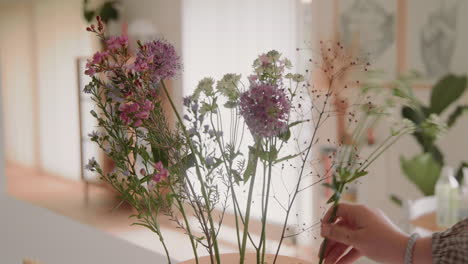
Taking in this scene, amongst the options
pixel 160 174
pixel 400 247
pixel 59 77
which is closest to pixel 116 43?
pixel 160 174

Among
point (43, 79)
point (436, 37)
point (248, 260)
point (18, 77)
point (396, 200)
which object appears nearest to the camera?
point (248, 260)

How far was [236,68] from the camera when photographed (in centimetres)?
439

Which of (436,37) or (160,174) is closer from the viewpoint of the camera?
(160,174)

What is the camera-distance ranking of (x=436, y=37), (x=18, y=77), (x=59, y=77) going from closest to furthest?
(x=436, y=37)
(x=59, y=77)
(x=18, y=77)

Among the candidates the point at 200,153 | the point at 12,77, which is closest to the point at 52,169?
the point at 12,77

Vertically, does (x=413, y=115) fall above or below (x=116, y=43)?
below

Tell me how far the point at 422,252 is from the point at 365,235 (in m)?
0.09

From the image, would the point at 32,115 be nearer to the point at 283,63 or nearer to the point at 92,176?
the point at 92,176

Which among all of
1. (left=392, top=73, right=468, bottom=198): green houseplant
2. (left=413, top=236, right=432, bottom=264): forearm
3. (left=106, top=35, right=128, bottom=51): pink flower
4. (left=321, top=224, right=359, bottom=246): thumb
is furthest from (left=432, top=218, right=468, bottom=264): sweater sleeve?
(left=392, top=73, right=468, bottom=198): green houseplant

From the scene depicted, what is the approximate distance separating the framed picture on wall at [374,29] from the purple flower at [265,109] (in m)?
2.89

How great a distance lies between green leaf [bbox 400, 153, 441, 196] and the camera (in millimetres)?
3076

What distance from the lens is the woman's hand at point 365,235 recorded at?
0.70m

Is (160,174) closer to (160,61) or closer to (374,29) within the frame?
(160,61)

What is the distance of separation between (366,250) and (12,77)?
7536mm
